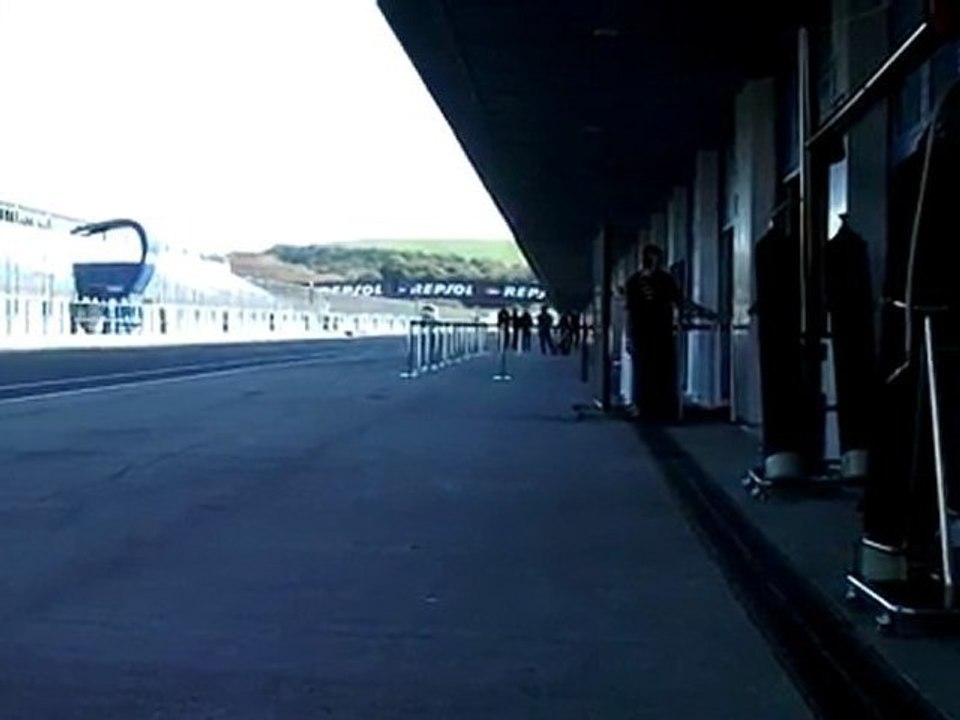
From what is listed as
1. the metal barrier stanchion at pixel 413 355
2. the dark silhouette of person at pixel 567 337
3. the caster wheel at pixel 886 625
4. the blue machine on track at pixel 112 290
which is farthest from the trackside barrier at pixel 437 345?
the caster wheel at pixel 886 625

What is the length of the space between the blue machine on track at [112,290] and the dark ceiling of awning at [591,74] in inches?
1292

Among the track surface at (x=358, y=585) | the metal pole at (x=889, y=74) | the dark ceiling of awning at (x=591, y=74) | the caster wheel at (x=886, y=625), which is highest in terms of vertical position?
the dark ceiling of awning at (x=591, y=74)

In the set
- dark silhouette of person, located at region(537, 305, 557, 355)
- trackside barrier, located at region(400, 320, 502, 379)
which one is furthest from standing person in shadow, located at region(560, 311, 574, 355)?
trackside barrier, located at region(400, 320, 502, 379)

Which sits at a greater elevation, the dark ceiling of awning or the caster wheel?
the dark ceiling of awning

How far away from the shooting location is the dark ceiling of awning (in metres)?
17.3

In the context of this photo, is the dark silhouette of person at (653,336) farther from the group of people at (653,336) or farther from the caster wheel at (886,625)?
the caster wheel at (886,625)

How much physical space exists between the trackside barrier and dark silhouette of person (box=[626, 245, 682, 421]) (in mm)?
13740

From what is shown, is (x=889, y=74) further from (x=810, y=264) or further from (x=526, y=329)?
(x=526, y=329)

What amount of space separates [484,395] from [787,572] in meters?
18.1

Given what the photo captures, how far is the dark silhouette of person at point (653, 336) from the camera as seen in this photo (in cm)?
1881

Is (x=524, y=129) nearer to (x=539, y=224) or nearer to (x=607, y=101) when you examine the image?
(x=607, y=101)

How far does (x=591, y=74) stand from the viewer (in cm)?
2134

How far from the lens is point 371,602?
300 inches

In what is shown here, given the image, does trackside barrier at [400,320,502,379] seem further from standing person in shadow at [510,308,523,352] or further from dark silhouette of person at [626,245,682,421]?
dark silhouette of person at [626,245,682,421]
